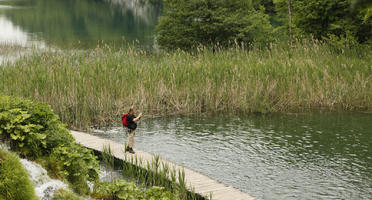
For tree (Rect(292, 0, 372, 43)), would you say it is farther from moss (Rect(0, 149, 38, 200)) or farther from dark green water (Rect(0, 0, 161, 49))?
moss (Rect(0, 149, 38, 200))

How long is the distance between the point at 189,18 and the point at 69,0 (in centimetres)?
5647

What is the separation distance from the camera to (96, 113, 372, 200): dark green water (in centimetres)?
727

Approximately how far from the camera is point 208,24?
2133 cm

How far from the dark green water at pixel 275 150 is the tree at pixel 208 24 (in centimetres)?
972

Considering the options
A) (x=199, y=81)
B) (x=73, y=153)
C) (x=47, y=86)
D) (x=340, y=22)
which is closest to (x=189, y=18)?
(x=340, y=22)

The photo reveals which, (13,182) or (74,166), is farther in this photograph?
(74,166)

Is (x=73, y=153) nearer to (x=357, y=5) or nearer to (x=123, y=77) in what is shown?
(x=357, y=5)

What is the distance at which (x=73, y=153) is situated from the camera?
5.93 meters

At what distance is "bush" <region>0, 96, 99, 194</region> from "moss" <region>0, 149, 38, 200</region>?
2.70ft

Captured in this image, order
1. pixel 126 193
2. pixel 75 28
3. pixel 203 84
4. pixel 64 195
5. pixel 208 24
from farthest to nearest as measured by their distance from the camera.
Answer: pixel 75 28 < pixel 208 24 < pixel 203 84 < pixel 126 193 < pixel 64 195

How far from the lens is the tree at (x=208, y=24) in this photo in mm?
21094

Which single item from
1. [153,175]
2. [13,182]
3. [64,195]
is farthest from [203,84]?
[13,182]

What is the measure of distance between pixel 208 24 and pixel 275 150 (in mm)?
13061

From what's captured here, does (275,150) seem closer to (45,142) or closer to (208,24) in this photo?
(45,142)
